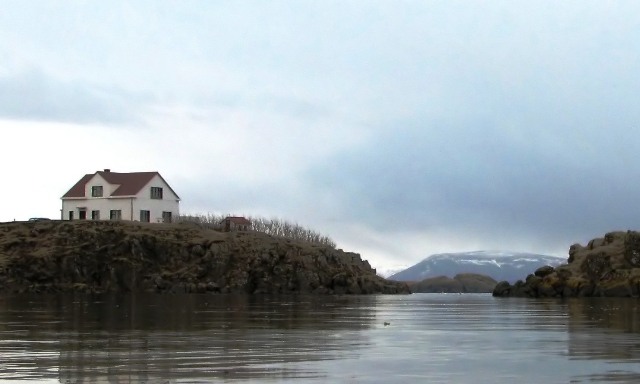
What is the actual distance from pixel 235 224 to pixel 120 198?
1114 inches

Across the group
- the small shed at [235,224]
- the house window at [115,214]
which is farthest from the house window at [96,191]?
the small shed at [235,224]

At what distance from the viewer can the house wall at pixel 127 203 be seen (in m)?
151

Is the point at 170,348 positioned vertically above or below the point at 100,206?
below

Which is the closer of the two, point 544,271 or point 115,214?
point 544,271

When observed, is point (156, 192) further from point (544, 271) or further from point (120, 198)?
point (544, 271)

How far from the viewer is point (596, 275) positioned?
115 metres

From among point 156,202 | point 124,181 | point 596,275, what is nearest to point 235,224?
point 156,202

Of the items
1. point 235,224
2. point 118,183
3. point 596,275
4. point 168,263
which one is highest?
point 118,183

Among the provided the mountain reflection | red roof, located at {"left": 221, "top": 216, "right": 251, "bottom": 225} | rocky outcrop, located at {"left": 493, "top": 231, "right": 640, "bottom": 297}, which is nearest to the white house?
red roof, located at {"left": 221, "top": 216, "right": 251, "bottom": 225}

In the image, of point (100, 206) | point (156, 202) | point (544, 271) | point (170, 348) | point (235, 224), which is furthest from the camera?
point (235, 224)

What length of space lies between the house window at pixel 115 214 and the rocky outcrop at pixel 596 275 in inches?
2402

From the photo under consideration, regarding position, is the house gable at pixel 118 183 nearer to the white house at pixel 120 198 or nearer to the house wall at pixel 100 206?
the white house at pixel 120 198

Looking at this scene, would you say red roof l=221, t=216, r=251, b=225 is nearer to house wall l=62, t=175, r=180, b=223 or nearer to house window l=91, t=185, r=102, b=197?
house wall l=62, t=175, r=180, b=223

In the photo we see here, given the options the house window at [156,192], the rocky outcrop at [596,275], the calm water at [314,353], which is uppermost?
the house window at [156,192]
